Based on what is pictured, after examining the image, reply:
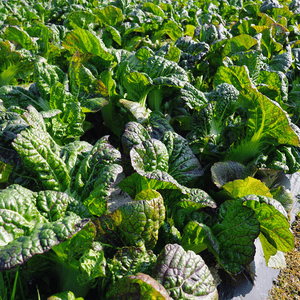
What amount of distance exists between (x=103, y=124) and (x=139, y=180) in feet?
3.91

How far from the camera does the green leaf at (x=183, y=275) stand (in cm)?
136

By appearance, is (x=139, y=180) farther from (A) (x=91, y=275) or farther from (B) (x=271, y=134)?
(B) (x=271, y=134)

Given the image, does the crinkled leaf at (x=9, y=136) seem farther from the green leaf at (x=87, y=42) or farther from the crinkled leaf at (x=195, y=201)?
the green leaf at (x=87, y=42)

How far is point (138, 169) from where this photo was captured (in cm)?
169

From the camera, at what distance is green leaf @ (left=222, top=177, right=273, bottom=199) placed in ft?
6.15

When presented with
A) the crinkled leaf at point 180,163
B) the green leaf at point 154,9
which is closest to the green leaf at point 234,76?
the crinkled leaf at point 180,163

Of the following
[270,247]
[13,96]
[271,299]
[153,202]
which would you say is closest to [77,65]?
[13,96]

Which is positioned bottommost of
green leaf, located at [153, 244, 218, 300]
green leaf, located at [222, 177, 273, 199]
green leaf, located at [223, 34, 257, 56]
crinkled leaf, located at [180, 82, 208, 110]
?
green leaf, located at [153, 244, 218, 300]

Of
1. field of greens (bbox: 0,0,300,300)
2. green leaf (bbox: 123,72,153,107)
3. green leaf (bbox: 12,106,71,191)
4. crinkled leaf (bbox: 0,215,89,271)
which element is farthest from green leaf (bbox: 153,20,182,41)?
crinkled leaf (bbox: 0,215,89,271)

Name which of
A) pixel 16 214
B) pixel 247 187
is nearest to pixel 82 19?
pixel 247 187

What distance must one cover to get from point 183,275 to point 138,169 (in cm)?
58

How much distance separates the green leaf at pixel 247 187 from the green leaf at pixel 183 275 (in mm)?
621

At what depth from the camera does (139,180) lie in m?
1.78

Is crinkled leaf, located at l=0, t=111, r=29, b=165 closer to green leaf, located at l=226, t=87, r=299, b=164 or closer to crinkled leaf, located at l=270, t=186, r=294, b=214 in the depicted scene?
green leaf, located at l=226, t=87, r=299, b=164
